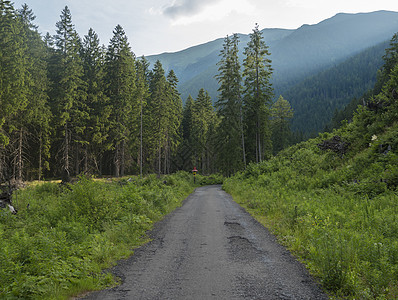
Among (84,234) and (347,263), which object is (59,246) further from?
(347,263)

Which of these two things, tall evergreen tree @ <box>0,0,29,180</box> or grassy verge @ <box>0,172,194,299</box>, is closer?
grassy verge @ <box>0,172,194,299</box>

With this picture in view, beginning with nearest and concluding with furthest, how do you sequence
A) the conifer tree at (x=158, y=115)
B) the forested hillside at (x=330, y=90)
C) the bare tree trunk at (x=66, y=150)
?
1. the bare tree trunk at (x=66, y=150)
2. the conifer tree at (x=158, y=115)
3. the forested hillside at (x=330, y=90)

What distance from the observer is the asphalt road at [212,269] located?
14.5 feet

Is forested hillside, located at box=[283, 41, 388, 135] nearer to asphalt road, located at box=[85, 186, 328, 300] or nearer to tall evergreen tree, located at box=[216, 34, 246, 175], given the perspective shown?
tall evergreen tree, located at box=[216, 34, 246, 175]

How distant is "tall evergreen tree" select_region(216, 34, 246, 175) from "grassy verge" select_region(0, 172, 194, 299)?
2622cm

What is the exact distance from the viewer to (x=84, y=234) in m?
6.97

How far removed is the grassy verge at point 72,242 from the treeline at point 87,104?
17.1 meters

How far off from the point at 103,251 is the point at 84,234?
112 cm

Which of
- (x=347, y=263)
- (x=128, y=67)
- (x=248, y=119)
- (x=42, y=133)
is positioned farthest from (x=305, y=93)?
(x=347, y=263)

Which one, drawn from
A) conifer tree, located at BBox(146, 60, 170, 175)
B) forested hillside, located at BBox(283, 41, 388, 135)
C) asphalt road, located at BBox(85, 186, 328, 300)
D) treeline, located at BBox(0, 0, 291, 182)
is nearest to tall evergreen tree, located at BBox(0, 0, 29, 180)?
treeline, located at BBox(0, 0, 291, 182)

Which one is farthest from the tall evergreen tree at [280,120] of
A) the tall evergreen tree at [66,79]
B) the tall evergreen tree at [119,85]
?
the tall evergreen tree at [66,79]

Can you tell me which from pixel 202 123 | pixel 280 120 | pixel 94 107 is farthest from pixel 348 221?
pixel 280 120

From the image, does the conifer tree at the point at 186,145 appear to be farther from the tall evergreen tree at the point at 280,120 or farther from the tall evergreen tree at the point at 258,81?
the tall evergreen tree at the point at 258,81

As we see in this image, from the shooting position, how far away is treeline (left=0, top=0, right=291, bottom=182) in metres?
23.9
